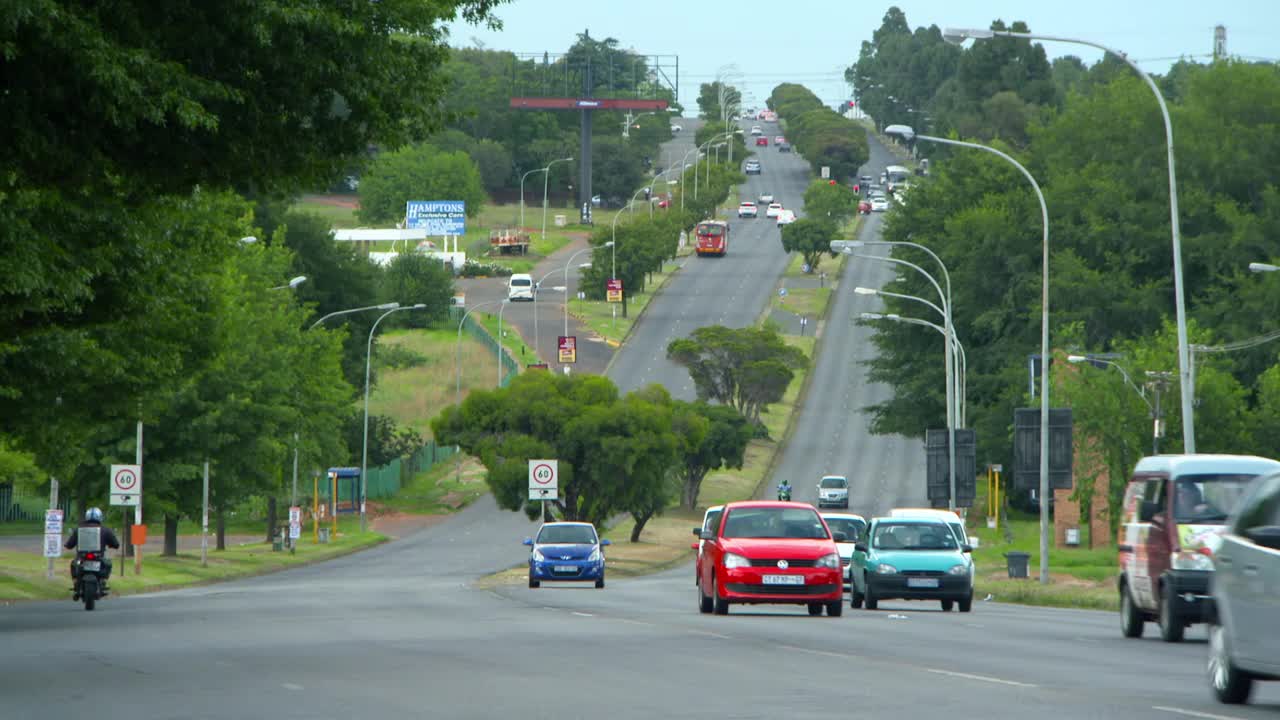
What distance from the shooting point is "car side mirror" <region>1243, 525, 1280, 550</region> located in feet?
37.6

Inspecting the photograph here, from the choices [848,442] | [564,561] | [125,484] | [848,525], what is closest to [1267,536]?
[848,525]

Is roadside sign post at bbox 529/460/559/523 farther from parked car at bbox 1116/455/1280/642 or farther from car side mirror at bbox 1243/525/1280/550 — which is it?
car side mirror at bbox 1243/525/1280/550

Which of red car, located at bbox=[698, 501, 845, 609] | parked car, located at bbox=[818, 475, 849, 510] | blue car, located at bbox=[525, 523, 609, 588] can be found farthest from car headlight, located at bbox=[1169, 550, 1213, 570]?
parked car, located at bbox=[818, 475, 849, 510]

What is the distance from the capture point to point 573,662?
666 inches

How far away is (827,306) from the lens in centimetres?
13762

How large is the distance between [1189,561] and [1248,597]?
8276mm

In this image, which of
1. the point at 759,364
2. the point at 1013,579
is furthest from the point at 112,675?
the point at 759,364

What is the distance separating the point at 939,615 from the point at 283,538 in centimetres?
4171

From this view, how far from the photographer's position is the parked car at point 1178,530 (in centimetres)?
2006

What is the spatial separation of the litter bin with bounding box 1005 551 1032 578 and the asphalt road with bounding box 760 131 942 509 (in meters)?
36.3

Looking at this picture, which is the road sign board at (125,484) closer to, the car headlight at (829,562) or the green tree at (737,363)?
the car headlight at (829,562)

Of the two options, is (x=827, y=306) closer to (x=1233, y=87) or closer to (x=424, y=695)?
(x=1233, y=87)

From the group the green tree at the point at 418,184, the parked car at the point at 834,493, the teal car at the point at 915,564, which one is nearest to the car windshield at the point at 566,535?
the teal car at the point at 915,564

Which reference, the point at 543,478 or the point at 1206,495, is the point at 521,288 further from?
the point at 1206,495
